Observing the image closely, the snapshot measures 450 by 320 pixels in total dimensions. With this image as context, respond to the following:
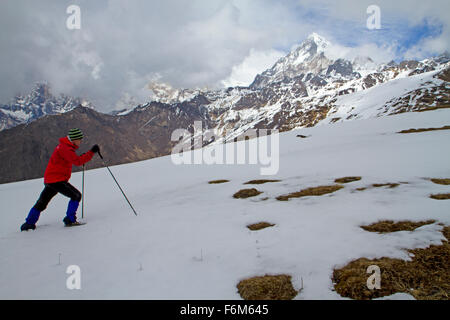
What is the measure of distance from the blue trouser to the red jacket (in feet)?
0.74

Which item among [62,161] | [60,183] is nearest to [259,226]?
[60,183]

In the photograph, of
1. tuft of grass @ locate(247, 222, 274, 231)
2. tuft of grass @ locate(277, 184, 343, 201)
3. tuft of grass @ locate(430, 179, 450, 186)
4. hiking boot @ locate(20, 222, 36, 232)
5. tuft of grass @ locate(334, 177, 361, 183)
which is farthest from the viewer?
tuft of grass @ locate(334, 177, 361, 183)

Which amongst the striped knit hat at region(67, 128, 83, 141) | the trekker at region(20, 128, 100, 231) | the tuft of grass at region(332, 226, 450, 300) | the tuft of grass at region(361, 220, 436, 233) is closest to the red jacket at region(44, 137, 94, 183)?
the trekker at region(20, 128, 100, 231)

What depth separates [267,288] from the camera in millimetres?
3982

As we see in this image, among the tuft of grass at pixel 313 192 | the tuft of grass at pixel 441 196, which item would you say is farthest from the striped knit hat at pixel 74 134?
the tuft of grass at pixel 441 196

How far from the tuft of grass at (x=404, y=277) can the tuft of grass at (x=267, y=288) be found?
2.49 ft

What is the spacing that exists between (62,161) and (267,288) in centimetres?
865

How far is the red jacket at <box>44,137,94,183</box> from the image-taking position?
8695 mm

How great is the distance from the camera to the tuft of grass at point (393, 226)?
5.54 metres

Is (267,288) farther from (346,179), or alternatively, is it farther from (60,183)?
(60,183)

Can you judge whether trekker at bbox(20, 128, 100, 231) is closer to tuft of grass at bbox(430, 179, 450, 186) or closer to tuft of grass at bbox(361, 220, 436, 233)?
tuft of grass at bbox(361, 220, 436, 233)

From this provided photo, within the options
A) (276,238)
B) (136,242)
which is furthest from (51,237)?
(276,238)

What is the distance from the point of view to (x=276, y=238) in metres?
5.77
